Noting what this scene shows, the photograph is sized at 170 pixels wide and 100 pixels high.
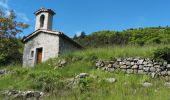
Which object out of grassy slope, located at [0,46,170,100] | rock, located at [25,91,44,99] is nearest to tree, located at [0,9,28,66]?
grassy slope, located at [0,46,170,100]

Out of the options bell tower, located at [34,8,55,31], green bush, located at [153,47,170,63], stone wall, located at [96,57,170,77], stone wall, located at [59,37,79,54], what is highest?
bell tower, located at [34,8,55,31]

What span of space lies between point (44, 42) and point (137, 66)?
11940 millimetres

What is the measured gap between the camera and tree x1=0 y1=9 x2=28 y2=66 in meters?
33.7

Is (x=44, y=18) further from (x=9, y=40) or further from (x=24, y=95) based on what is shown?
(x=24, y=95)

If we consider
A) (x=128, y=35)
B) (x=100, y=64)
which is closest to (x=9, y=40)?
(x=100, y=64)

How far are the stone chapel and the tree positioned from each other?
277 cm

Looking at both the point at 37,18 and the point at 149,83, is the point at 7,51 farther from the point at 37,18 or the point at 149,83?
the point at 149,83

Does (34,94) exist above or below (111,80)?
below

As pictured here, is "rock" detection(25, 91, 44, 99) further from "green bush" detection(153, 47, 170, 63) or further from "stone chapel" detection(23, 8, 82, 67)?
"stone chapel" detection(23, 8, 82, 67)

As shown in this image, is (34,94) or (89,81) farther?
(89,81)

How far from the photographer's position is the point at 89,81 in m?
17.4

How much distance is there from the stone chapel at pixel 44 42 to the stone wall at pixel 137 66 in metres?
7.93

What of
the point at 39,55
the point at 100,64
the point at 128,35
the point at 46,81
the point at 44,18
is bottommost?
the point at 46,81

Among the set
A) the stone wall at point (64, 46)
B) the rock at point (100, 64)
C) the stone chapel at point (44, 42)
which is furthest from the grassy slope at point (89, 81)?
the stone chapel at point (44, 42)
